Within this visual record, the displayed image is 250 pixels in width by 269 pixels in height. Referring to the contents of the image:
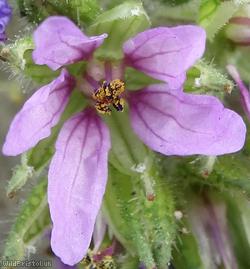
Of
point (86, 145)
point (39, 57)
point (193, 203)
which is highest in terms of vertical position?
point (39, 57)

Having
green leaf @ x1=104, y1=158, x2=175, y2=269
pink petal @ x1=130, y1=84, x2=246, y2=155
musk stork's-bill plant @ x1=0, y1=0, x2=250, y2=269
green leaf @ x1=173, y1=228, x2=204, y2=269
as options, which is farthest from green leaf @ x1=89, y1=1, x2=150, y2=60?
green leaf @ x1=173, y1=228, x2=204, y2=269

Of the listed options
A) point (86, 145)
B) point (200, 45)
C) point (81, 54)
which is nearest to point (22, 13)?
point (81, 54)

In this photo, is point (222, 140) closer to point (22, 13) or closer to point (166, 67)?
point (166, 67)

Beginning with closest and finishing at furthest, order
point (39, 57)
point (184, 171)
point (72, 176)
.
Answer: point (39, 57)
point (72, 176)
point (184, 171)

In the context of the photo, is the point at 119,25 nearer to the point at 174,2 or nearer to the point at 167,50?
the point at 167,50

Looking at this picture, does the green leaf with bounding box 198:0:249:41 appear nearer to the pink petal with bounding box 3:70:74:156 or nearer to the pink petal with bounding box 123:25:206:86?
the pink petal with bounding box 123:25:206:86
